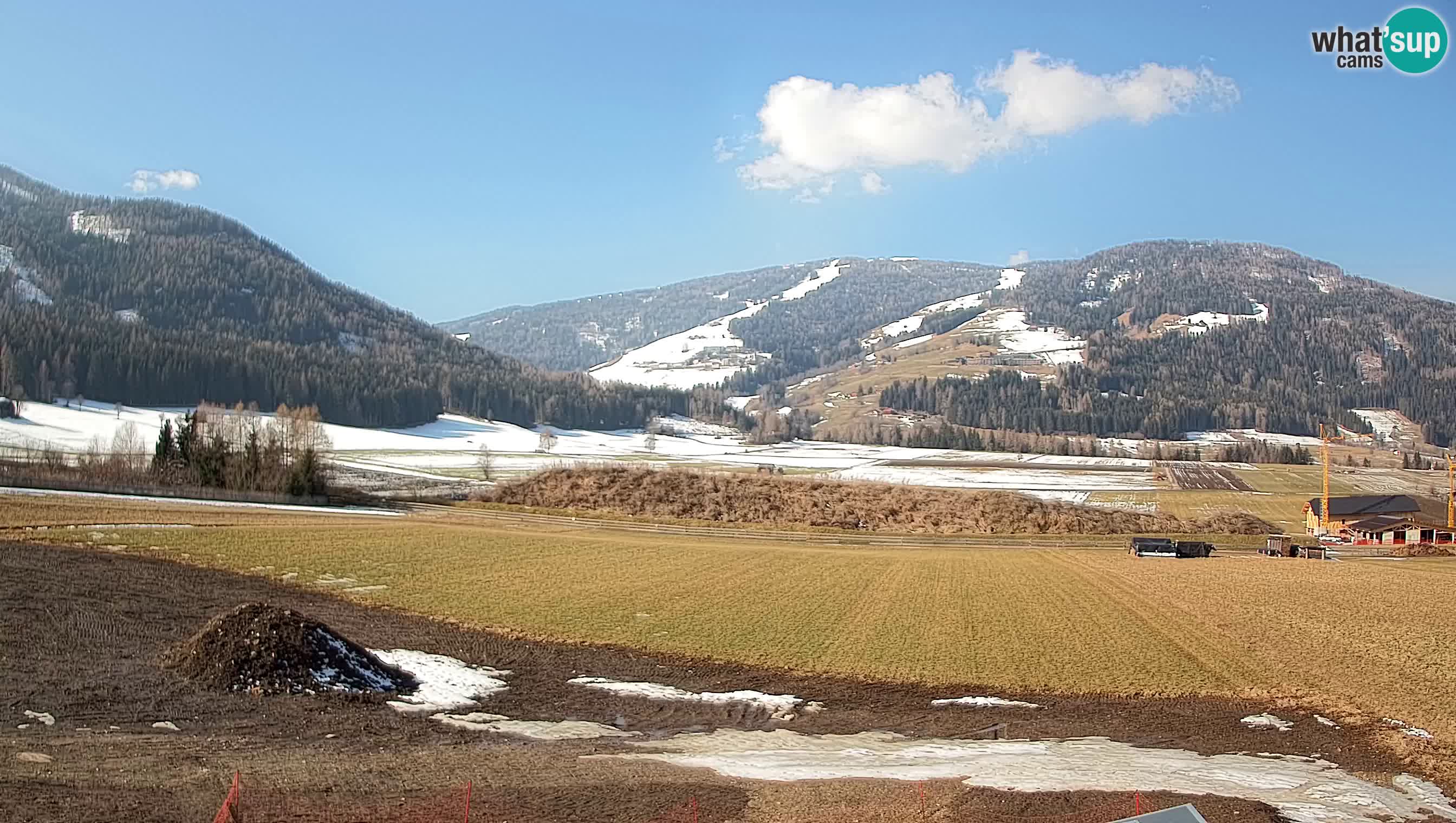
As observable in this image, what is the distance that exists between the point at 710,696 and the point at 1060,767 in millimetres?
9402

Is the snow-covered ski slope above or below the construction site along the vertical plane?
above

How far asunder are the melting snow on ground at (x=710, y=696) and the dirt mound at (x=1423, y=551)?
2430 inches

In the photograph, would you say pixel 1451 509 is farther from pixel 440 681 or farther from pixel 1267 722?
pixel 440 681

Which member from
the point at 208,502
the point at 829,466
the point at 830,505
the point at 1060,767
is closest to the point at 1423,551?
the point at 830,505

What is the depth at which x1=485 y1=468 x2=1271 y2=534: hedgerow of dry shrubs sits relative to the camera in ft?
249

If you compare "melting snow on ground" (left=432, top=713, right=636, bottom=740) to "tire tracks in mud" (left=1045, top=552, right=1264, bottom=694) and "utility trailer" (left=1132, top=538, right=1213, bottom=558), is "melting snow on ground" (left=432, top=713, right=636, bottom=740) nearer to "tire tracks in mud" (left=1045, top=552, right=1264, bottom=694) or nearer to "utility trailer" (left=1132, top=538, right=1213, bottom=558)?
"tire tracks in mud" (left=1045, top=552, right=1264, bottom=694)

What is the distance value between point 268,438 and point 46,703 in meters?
68.9

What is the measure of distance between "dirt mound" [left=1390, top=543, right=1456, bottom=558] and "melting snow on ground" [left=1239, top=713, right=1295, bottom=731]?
54451 millimetres

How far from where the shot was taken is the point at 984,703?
23344mm

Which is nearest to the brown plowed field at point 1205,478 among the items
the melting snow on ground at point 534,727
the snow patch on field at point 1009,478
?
the snow patch on field at point 1009,478

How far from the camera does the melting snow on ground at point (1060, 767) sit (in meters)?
14.7

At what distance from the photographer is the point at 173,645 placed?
22.4 meters

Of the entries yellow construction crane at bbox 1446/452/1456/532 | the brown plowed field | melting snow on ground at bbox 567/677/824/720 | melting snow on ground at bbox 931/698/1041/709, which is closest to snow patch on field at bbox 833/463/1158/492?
the brown plowed field

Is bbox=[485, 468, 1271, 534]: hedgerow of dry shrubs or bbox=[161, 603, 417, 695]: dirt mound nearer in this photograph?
bbox=[161, 603, 417, 695]: dirt mound
